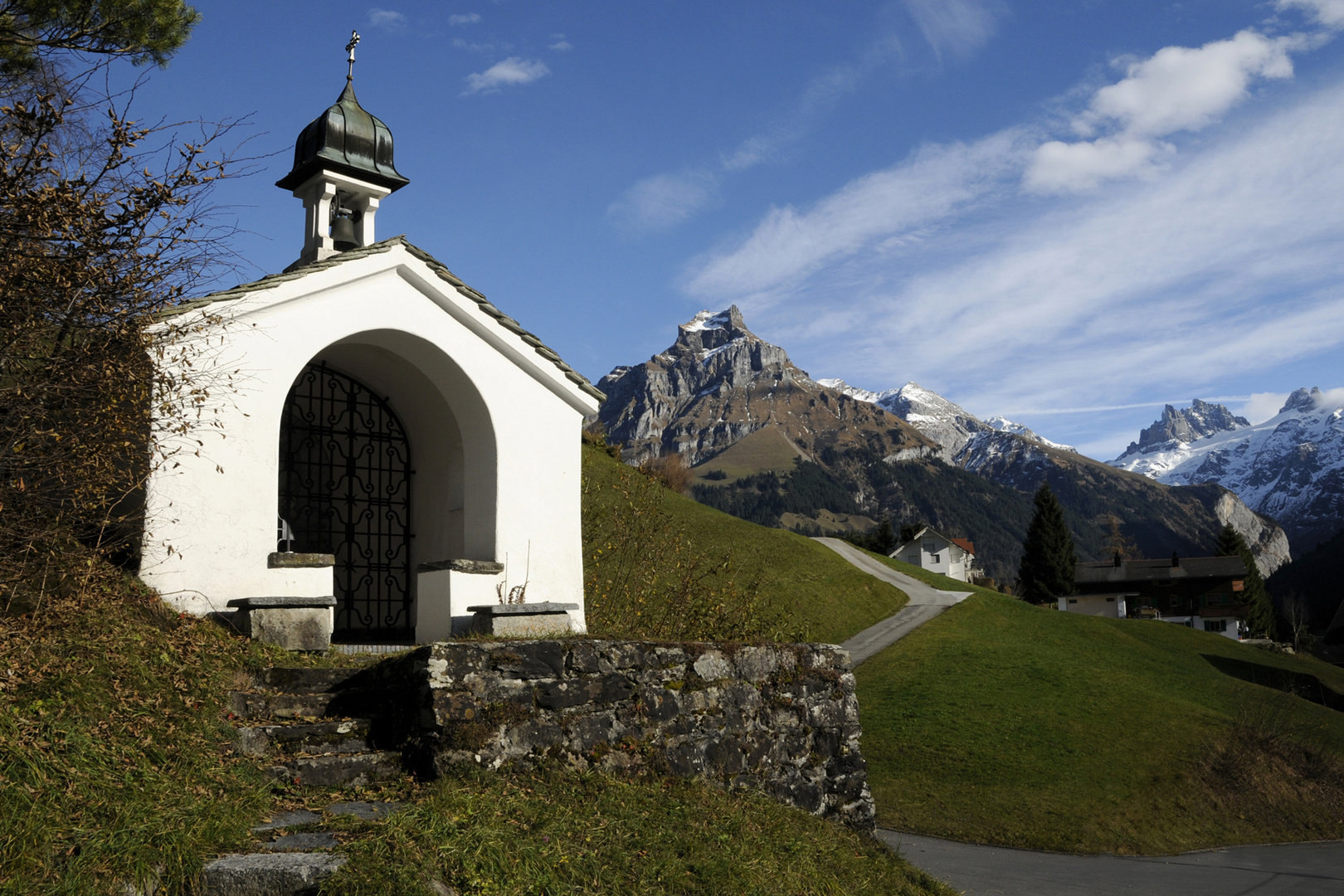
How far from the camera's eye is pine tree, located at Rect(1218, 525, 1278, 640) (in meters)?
73.3

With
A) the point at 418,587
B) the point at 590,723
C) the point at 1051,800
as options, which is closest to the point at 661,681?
the point at 590,723

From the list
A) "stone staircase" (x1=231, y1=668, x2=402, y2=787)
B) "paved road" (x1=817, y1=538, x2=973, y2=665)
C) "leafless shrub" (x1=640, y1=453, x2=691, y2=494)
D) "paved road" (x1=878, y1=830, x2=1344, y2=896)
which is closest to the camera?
"stone staircase" (x1=231, y1=668, x2=402, y2=787)

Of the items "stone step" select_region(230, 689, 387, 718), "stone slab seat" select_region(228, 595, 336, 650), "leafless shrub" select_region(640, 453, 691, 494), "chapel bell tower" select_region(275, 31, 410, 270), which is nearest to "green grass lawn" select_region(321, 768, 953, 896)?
"stone step" select_region(230, 689, 387, 718)

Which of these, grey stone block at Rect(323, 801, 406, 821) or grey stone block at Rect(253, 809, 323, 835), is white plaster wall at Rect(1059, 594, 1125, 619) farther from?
grey stone block at Rect(253, 809, 323, 835)

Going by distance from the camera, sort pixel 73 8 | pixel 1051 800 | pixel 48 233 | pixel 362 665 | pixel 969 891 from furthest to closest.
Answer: pixel 1051 800, pixel 969 891, pixel 73 8, pixel 362 665, pixel 48 233

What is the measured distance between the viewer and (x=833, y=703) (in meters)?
9.70

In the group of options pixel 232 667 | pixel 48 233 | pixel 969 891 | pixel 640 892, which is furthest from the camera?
pixel 969 891

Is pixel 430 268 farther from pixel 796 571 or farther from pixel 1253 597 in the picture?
pixel 1253 597

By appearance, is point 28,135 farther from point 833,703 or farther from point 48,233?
point 833,703

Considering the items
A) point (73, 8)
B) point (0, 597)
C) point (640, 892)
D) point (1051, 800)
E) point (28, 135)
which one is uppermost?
point (73, 8)

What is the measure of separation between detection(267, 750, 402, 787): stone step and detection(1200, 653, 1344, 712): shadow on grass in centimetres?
3314

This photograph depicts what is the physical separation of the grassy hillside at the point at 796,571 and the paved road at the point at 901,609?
543 mm

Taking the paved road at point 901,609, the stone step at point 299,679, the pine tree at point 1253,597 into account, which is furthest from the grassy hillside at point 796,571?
the pine tree at point 1253,597

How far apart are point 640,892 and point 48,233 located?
5.11 meters
